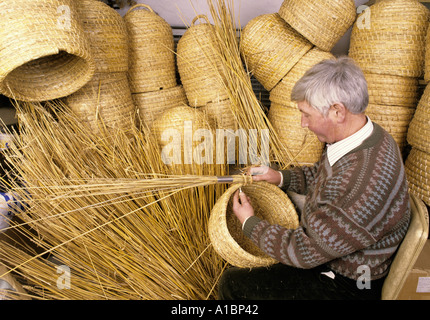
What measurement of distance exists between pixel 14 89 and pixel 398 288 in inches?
74.1

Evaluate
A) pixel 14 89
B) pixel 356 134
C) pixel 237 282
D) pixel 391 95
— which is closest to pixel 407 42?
pixel 391 95

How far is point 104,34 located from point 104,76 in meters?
0.24

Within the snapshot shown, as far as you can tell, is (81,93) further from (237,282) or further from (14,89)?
(237,282)

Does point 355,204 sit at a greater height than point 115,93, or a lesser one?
lesser

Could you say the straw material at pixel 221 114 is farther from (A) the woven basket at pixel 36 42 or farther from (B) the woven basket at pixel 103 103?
(A) the woven basket at pixel 36 42

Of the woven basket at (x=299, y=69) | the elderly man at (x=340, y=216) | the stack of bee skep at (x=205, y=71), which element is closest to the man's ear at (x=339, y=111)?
the elderly man at (x=340, y=216)

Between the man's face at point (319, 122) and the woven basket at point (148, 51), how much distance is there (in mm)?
1188

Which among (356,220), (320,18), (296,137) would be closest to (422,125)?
(296,137)

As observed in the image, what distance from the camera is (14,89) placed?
1584 millimetres

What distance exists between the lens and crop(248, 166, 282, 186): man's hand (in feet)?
4.74

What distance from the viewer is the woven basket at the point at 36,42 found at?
1.32 m

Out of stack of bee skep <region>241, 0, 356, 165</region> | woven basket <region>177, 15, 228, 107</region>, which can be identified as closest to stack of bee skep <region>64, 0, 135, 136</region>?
woven basket <region>177, 15, 228, 107</region>

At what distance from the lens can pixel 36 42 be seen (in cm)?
134

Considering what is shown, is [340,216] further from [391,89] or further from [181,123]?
[391,89]
